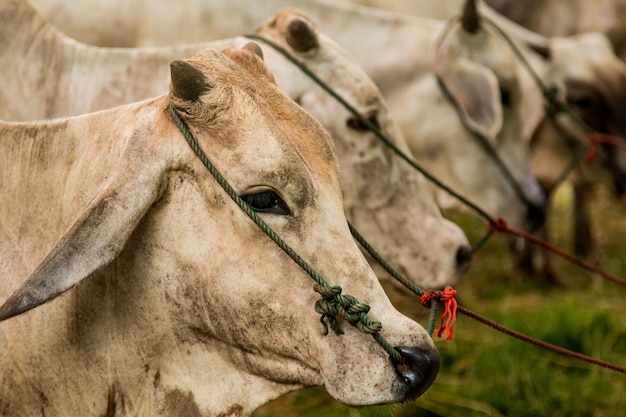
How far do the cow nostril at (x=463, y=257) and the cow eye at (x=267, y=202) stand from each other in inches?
67.2

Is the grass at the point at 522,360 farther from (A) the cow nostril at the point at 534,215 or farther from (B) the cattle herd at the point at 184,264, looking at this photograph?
(B) the cattle herd at the point at 184,264

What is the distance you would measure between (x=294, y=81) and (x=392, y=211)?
609 mm

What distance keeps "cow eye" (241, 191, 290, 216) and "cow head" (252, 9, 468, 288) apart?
4.25 feet

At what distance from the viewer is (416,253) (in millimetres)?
3434

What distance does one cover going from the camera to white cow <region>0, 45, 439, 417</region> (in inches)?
73.6

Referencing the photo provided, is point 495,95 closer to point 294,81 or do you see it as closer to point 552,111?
point 552,111

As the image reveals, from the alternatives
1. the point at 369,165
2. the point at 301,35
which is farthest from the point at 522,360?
the point at 301,35

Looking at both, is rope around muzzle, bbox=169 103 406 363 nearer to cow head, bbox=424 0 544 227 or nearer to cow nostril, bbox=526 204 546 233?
cow head, bbox=424 0 544 227

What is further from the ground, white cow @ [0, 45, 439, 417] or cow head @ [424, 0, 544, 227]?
white cow @ [0, 45, 439, 417]

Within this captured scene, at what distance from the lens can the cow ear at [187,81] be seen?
6.17ft

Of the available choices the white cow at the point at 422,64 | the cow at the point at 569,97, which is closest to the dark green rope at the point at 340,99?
the white cow at the point at 422,64

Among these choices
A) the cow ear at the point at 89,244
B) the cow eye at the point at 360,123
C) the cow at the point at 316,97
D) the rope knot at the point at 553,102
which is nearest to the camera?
the cow ear at the point at 89,244

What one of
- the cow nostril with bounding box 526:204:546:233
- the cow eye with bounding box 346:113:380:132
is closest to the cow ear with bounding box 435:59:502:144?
the cow nostril with bounding box 526:204:546:233

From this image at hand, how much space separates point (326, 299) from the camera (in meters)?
1.86
